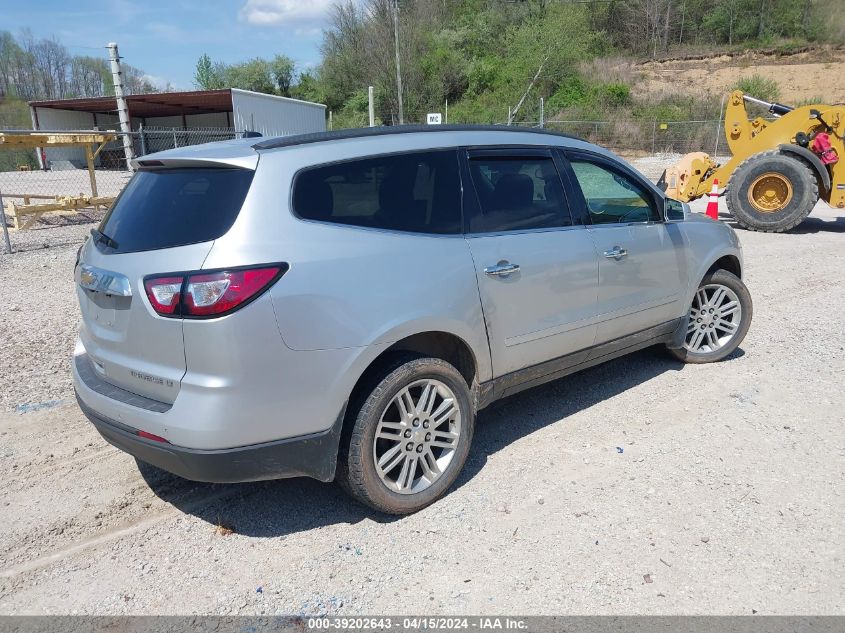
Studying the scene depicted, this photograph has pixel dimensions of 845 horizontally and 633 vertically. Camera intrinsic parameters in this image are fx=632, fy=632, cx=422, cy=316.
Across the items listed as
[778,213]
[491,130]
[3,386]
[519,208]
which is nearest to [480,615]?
[519,208]

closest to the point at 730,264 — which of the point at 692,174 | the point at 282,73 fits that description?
the point at 692,174

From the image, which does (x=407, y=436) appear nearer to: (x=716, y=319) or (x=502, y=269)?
(x=502, y=269)

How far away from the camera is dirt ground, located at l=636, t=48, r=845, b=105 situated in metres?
46.2

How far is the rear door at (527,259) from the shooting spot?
3490 mm

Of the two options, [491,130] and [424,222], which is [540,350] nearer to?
[424,222]

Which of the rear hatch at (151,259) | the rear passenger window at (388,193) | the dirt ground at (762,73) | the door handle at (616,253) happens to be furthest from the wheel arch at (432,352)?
the dirt ground at (762,73)

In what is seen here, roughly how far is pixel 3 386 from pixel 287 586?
11.3ft

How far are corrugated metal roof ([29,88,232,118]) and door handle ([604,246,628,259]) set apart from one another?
32623 mm

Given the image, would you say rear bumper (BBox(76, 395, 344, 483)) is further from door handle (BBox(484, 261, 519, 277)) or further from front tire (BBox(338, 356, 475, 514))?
door handle (BBox(484, 261, 519, 277))

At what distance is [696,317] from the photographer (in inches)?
203

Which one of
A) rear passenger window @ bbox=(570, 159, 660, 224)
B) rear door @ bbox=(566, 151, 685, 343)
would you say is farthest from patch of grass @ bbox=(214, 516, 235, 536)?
rear passenger window @ bbox=(570, 159, 660, 224)

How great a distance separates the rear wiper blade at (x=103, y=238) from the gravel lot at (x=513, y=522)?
4.54 ft

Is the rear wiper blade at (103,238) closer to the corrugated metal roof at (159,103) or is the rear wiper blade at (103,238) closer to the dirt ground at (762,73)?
the corrugated metal roof at (159,103)

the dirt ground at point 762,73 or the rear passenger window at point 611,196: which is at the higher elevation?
the dirt ground at point 762,73
